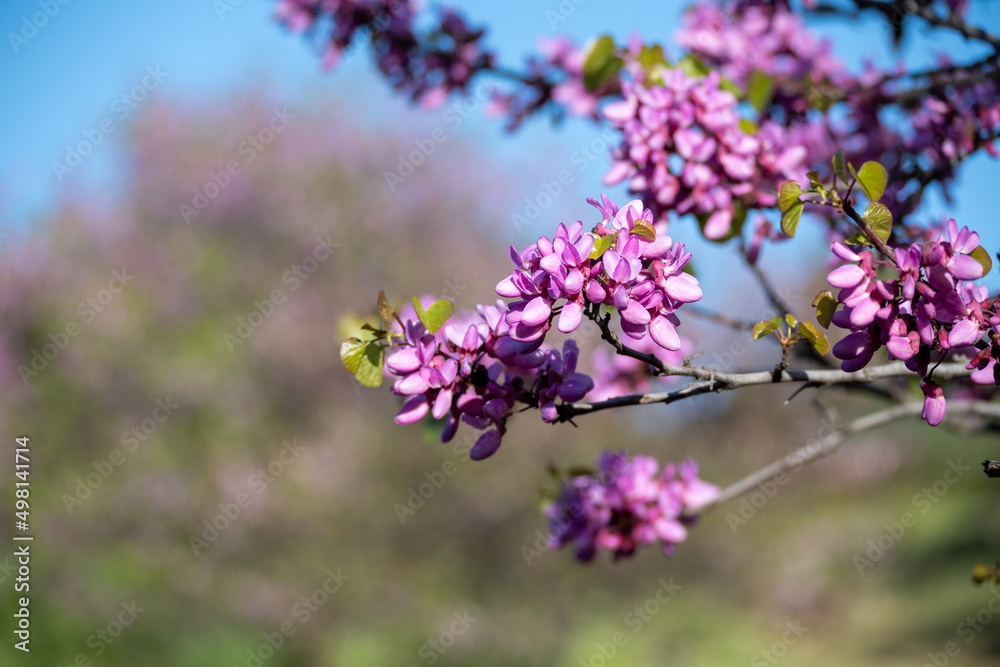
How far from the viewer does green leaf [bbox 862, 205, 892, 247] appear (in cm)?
113

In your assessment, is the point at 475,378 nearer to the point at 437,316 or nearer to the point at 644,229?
the point at 437,316

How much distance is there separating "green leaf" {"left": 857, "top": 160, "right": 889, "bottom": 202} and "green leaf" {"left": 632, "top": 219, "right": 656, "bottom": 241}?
0.42 metres

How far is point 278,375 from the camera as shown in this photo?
7.92 metres

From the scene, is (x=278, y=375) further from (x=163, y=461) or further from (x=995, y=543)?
(x=995, y=543)

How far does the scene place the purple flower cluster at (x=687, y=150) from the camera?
65.8 inches

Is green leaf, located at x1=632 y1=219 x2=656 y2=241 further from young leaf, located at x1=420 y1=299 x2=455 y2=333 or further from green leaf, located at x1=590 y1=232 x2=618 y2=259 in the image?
young leaf, located at x1=420 y1=299 x2=455 y2=333

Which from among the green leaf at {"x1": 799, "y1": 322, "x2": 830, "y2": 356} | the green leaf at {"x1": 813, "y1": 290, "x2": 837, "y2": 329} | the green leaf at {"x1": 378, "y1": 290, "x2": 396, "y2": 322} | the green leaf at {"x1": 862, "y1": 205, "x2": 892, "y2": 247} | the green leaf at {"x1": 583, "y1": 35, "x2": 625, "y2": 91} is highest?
the green leaf at {"x1": 583, "y1": 35, "x2": 625, "y2": 91}

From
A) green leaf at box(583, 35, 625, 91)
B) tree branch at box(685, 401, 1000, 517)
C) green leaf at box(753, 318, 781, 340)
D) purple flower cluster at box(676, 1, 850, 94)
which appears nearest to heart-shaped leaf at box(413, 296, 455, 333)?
green leaf at box(753, 318, 781, 340)

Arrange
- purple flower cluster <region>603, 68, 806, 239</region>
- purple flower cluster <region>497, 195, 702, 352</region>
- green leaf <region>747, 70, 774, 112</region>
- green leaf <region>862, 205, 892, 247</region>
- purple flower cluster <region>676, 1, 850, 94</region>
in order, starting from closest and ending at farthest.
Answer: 1. purple flower cluster <region>497, 195, 702, 352</region>
2. green leaf <region>862, 205, 892, 247</region>
3. purple flower cluster <region>603, 68, 806, 239</region>
4. green leaf <region>747, 70, 774, 112</region>
5. purple flower cluster <region>676, 1, 850, 94</region>


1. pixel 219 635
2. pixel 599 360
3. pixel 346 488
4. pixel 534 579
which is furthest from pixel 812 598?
pixel 599 360

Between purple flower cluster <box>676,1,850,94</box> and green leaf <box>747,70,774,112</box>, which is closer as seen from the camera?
green leaf <box>747,70,774,112</box>

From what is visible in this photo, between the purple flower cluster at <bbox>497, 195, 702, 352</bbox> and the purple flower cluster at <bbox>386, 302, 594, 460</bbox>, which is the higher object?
the purple flower cluster at <bbox>497, 195, 702, 352</bbox>

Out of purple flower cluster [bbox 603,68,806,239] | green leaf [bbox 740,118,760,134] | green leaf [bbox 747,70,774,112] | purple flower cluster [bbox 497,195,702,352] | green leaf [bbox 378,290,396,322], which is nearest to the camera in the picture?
purple flower cluster [bbox 497,195,702,352]

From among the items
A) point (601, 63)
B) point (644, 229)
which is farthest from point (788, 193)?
point (601, 63)
